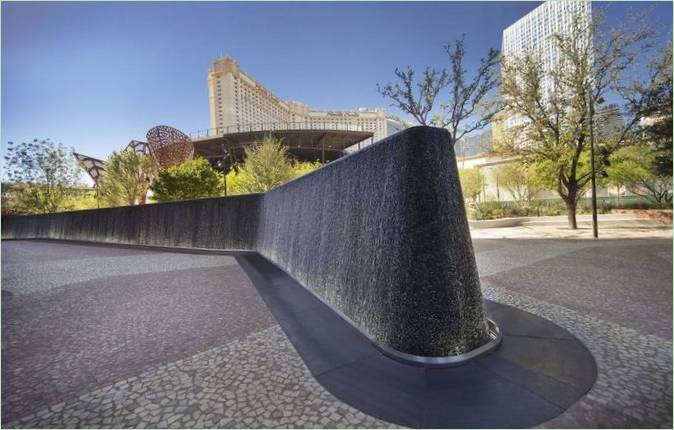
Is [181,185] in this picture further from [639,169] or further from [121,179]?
[639,169]

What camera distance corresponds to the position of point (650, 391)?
233 centimetres

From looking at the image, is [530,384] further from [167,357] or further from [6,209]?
[6,209]

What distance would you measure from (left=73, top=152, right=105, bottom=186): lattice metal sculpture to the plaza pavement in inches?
1614

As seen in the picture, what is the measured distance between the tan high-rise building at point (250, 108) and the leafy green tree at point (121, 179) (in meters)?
60.4

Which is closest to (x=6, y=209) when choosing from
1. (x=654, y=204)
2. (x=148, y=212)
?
(x=148, y=212)

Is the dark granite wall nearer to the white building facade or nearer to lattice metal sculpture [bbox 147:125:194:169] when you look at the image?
lattice metal sculpture [bbox 147:125:194:169]

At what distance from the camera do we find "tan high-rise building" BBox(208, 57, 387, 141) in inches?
4210

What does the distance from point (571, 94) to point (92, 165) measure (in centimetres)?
5067

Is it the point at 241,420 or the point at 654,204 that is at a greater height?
the point at 654,204

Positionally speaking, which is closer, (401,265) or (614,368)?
(614,368)

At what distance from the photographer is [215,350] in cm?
321

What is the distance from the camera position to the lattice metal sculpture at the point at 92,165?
1508 inches

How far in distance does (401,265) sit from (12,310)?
6.34 meters

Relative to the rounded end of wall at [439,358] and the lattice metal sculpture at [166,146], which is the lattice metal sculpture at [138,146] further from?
the rounded end of wall at [439,358]
